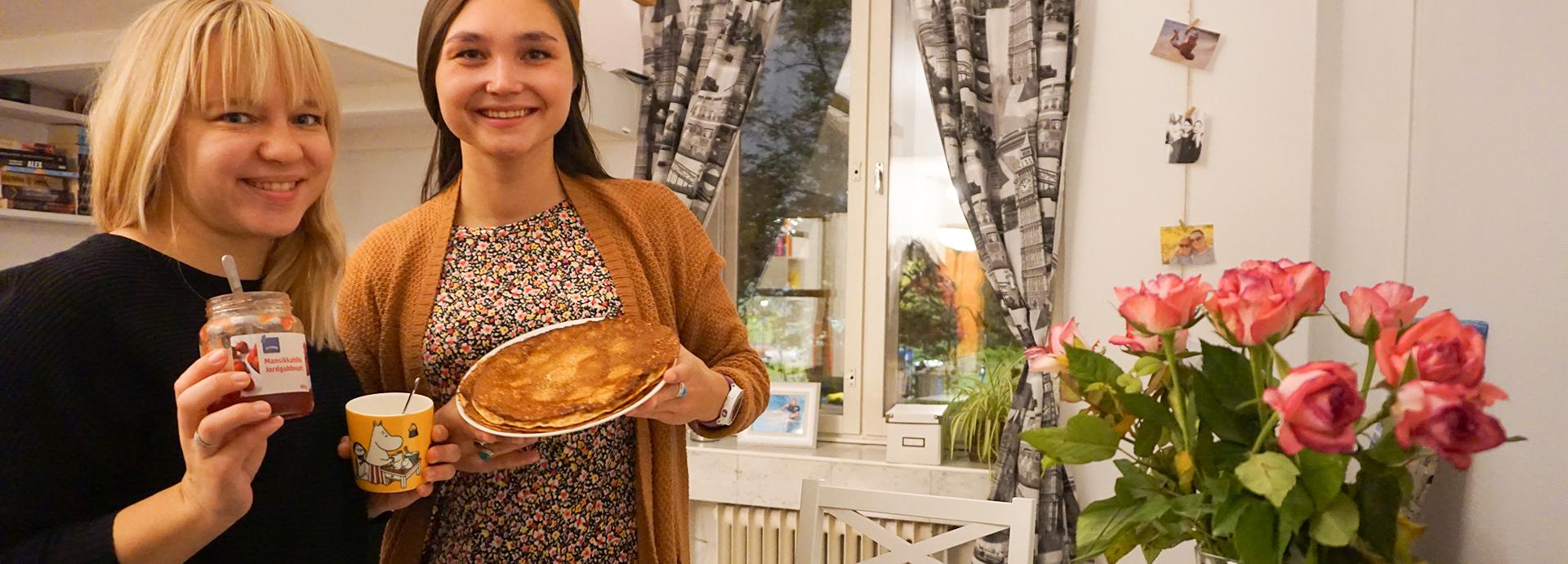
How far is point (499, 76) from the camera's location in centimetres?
113

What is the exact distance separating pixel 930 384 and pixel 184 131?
260 cm

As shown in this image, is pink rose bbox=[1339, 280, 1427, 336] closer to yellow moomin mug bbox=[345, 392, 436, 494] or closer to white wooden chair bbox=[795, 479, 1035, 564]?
yellow moomin mug bbox=[345, 392, 436, 494]

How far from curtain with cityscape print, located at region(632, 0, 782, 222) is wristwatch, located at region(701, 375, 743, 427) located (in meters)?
1.86

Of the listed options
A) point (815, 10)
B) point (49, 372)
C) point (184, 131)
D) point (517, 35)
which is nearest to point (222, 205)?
point (184, 131)

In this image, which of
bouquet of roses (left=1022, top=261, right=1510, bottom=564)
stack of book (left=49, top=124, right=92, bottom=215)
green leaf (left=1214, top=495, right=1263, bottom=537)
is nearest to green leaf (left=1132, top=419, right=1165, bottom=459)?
bouquet of roses (left=1022, top=261, right=1510, bottom=564)

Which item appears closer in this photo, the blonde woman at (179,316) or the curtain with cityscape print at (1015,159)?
the blonde woman at (179,316)

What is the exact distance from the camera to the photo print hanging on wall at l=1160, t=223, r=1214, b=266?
2.56m

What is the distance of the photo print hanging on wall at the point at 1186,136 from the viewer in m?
2.56

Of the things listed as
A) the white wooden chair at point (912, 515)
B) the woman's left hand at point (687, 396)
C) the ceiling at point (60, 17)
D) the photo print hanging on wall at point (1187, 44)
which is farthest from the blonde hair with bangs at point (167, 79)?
the photo print hanging on wall at point (1187, 44)

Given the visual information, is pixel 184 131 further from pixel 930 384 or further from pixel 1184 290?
pixel 930 384

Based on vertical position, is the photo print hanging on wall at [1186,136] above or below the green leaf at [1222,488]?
above

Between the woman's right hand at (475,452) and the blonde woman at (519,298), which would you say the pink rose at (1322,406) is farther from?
the woman's right hand at (475,452)

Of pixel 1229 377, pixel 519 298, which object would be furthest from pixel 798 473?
pixel 1229 377

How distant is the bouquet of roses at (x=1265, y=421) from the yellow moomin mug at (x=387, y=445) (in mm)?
666
